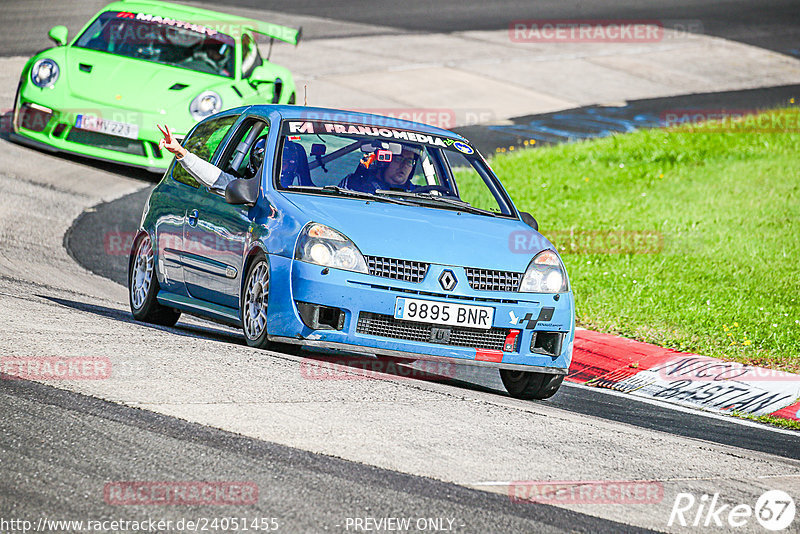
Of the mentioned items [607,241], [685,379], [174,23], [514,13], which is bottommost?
[685,379]

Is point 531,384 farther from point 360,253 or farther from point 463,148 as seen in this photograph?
point 463,148

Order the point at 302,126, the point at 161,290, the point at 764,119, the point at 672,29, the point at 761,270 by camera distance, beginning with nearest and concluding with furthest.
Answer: the point at 302,126 → the point at 161,290 → the point at 761,270 → the point at 764,119 → the point at 672,29

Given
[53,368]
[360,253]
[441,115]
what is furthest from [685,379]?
[441,115]

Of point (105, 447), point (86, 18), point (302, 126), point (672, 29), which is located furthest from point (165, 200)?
point (672, 29)

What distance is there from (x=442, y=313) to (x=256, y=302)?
1.12m

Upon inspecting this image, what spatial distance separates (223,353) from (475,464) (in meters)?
2.03

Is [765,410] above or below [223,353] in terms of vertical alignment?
below

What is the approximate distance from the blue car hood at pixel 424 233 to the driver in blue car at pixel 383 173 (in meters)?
0.39

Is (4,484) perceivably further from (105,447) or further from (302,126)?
(302,126)

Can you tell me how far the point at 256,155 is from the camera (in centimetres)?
829

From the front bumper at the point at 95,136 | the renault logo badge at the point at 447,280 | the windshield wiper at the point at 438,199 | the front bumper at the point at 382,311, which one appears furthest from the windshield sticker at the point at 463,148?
the front bumper at the point at 95,136

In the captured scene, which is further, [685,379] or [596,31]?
[596,31]

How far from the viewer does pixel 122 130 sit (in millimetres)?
13859

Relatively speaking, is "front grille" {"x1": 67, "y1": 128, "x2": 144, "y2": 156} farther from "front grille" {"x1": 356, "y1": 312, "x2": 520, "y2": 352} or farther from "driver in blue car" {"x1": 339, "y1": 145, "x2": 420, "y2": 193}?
"front grille" {"x1": 356, "y1": 312, "x2": 520, "y2": 352}
